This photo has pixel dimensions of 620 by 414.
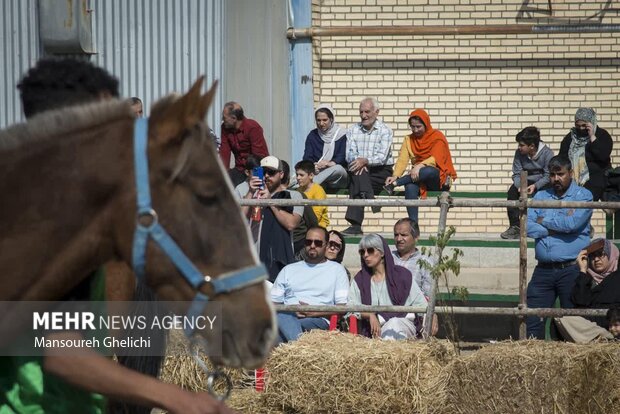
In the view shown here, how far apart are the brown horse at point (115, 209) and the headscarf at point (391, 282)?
582 cm

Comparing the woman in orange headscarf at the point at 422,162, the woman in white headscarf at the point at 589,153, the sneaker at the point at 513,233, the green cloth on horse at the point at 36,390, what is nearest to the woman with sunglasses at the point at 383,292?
the woman in orange headscarf at the point at 422,162

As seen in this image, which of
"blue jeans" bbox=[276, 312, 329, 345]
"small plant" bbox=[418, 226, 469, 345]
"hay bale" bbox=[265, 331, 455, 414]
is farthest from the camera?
"blue jeans" bbox=[276, 312, 329, 345]

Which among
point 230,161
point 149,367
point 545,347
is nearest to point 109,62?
point 230,161

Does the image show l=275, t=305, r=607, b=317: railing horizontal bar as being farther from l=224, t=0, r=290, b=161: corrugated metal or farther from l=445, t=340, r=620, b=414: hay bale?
l=224, t=0, r=290, b=161: corrugated metal

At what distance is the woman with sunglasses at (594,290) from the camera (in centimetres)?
874

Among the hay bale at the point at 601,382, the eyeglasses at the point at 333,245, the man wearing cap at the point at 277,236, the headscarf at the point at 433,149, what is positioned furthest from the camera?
the headscarf at the point at 433,149

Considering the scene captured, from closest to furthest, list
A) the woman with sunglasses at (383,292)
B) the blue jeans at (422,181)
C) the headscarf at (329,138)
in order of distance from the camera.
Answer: the woman with sunglasses at (383,292) → the blue jeans at (422,181) → the headscarf at (329,138)

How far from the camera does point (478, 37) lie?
47.8ft

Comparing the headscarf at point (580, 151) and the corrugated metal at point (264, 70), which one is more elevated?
the corrugated metal at point (264, 70)

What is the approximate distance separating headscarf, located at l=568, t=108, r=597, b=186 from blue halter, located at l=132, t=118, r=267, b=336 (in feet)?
28.6

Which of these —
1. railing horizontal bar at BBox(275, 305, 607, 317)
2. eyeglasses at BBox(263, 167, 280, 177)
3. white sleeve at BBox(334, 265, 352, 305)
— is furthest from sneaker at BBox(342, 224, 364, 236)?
railing horizontal bar at BBox(275, 305, 607, 317)

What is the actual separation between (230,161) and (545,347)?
5.47 meters

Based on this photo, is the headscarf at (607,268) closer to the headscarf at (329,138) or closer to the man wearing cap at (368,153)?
the man wearing cap at (368,153)

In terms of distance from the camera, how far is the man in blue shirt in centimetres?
934
